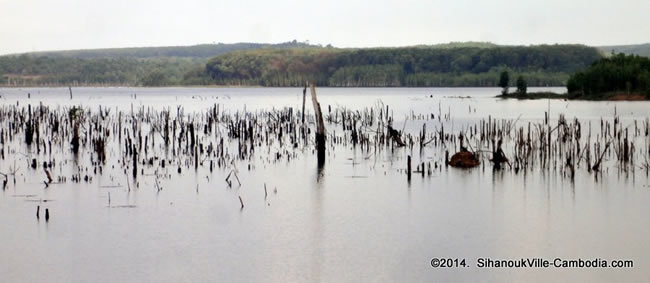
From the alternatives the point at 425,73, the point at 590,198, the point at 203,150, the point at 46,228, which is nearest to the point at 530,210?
the point at 590,198

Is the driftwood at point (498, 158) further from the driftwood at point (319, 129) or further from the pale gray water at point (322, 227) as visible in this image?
the driftwood at point (319, 129)

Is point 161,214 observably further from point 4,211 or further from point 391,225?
point 391,225

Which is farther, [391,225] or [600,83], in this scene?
[600,83]

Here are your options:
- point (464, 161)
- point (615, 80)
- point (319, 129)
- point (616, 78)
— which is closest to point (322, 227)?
point (319, 129)

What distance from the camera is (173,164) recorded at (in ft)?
74.9

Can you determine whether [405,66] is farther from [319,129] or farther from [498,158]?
[498,158]

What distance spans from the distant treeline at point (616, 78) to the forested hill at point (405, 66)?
8269cm

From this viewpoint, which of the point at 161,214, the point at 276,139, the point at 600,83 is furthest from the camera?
the point at 600,83

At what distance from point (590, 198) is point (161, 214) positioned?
846cm

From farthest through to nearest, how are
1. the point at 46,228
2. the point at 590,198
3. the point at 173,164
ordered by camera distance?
1. the point at 173,164
2. the point at 590,198
3. the point at 46,228

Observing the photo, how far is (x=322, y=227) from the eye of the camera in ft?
49.1

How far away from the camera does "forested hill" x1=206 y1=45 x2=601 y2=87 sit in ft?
525

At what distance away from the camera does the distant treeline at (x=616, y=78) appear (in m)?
61.2

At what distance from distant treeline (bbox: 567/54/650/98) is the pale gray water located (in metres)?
43.7
